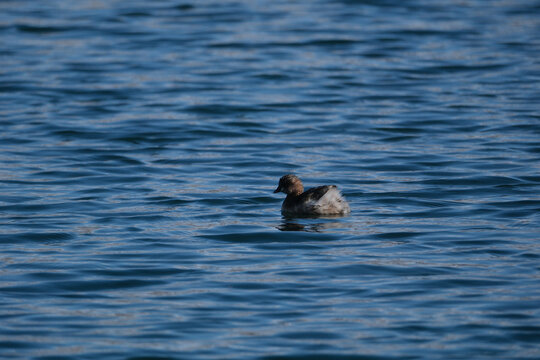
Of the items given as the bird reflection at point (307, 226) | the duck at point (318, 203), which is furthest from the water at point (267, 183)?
the duck at point (318, 203)

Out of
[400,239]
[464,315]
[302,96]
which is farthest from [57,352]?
[302,96]

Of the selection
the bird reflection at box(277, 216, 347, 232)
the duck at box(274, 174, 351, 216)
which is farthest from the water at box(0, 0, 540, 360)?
the duck at box(274, 174, 351, 216)

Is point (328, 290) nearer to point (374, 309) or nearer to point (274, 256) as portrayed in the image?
point (374, 309)

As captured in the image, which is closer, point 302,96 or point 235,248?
point 235,248

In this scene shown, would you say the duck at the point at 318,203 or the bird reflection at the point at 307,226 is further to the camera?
the duck at the point at 318,203

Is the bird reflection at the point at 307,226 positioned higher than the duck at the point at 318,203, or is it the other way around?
the duck at the point at 318,203

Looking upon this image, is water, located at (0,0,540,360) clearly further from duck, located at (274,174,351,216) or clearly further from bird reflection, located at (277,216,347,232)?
duck, located at (274,174,351,216)

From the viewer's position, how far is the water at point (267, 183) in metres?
8.27

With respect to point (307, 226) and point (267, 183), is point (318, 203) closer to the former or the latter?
point (307, 226)

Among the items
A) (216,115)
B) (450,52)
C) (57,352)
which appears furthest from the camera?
(450,52)

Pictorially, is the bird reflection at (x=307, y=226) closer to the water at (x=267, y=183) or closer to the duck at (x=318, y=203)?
the water at (x=267, y=183)

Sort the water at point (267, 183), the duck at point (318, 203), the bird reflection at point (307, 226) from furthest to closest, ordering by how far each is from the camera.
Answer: the duck at point (318, 203), the bird reflection at point (307, 226), the water at point (267, 183)

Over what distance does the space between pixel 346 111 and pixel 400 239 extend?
24.5 feet

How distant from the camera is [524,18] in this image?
2573 cm
